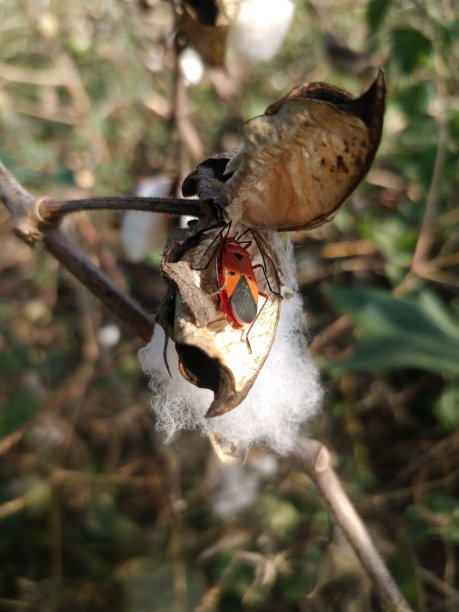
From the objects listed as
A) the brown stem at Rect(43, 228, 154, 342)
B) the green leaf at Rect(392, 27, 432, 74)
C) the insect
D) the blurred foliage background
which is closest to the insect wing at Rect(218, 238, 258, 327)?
the insect

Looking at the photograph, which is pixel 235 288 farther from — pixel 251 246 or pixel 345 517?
pixel 345 517

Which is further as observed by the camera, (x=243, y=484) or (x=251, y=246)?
(x=243, y=484)

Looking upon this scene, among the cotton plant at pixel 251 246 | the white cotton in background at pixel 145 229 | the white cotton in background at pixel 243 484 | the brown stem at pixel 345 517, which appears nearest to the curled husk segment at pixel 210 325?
the cotton plant at pixel 251 246

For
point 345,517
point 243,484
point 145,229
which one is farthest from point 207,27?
point 243,484

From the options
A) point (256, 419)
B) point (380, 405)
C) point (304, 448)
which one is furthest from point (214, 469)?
point (256, 419)

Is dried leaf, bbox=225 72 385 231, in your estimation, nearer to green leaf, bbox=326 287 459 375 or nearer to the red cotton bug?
the red cotton bug

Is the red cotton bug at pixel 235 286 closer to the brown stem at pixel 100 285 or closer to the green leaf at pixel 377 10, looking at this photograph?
the brown stem at pixel 100 285
